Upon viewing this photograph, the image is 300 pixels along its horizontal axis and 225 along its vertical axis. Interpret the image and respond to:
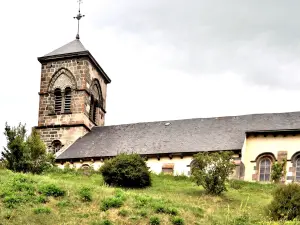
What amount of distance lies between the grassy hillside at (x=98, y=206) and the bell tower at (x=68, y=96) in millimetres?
19973

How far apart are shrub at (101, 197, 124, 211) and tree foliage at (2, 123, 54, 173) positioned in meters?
11.0

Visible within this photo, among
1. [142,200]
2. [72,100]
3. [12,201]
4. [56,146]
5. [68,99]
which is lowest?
[12,201]

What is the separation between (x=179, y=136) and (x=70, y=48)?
14593 millimetres

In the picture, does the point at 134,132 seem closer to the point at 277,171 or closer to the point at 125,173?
the point at 277,171

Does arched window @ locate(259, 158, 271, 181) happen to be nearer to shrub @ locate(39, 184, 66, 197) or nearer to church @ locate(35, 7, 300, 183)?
church @ locate(35, 7, 300, 183)

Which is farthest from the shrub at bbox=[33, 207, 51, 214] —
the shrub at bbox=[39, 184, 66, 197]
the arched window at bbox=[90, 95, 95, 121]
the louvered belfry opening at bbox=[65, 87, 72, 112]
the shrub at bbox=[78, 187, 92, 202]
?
the arched window at bbox=[90, 95, 95, 121]

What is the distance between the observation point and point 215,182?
34.4 meters

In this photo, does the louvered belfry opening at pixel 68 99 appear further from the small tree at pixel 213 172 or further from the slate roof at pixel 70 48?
the small tree at pixel 213 172

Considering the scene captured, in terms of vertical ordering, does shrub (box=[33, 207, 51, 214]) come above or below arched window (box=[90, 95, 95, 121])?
below

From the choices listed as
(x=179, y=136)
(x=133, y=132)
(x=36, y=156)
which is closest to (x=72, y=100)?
(x=133, y=132)

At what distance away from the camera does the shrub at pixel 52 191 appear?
28531 mm

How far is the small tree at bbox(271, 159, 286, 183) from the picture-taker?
134 ft

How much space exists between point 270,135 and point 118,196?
1727 centimetres

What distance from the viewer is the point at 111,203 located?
2750cm
